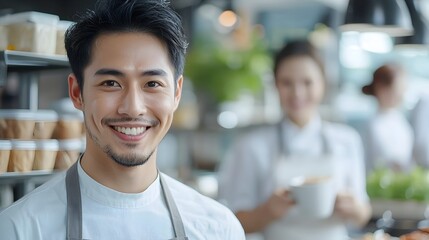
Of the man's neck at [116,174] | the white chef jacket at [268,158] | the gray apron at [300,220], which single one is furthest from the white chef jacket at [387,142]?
the man's neck at [116,174]

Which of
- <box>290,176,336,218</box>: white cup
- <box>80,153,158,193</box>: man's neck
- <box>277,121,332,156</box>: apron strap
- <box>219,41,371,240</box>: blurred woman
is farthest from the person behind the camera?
<box>277,121,332,156</box>: apron strap

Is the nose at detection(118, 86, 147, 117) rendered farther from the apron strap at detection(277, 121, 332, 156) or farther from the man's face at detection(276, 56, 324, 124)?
the apron strap at detection(277, 121, 332, 156)

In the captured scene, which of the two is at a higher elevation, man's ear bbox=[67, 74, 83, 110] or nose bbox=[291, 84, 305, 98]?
man's ear bbox=[67, 74, 83, 110]

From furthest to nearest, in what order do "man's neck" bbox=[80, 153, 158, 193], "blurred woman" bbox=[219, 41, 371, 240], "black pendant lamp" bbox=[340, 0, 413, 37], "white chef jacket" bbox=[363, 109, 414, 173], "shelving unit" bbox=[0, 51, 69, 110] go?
"white chef jacket" bbox=[363, 109, 414, 173]
"blurred woman" bbox=[219, 41, 371, 240]
"black pendant lamp" bbox=[340, 0, 413, 37]
"shelving unit" bbox=[0, 51, 69, 110]
"man's neck" bbox=[80, 153, 158, 193]

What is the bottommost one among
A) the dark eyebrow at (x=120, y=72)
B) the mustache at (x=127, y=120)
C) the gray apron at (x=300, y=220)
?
the gray apron at (x=300, y=220)

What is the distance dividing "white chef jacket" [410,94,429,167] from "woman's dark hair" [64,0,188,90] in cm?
397

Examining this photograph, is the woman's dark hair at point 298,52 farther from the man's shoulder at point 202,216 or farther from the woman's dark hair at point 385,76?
the woman's dark hair at point 385,76

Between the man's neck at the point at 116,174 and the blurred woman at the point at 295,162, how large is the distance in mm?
1357

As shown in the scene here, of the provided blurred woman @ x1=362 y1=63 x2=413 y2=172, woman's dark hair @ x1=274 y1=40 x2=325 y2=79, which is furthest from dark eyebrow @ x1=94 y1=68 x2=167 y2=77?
blurred woman @ x1=362 y1=63 x2=413 y2=172

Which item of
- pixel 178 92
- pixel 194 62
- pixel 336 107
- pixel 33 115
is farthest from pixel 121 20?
pixel 336 107

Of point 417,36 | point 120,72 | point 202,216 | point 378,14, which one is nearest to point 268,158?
point 378,14

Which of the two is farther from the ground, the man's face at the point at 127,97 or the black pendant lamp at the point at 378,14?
the black pendant lamp at the point at 378,14

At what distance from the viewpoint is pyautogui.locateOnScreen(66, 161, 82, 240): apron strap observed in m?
1.82

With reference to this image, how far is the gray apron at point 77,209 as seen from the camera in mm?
1820
